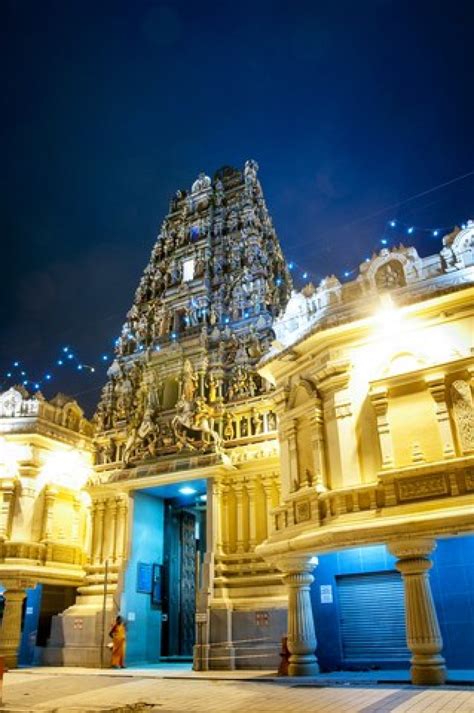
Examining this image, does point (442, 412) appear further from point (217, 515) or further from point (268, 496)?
point (217, 515)

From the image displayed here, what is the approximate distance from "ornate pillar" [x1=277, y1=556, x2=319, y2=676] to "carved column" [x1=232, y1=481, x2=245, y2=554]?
Answer: 16.0ft

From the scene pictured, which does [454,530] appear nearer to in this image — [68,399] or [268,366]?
[268,366]

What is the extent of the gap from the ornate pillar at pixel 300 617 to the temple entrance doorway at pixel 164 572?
23.0ft

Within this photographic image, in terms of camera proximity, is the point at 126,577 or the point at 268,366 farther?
the point at 126,577

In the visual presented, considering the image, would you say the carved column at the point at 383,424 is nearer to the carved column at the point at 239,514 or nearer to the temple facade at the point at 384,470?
the temple facade at the point at 384,470

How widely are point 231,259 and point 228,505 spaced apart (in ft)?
44.8

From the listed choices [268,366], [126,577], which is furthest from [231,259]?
[126,577]

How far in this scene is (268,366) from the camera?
16828 millimetres

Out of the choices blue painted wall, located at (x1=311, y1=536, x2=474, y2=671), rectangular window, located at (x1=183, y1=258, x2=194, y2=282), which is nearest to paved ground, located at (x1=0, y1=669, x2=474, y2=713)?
blue painted wall, located at (x1=311, y1=536, x2=474, y2=671)

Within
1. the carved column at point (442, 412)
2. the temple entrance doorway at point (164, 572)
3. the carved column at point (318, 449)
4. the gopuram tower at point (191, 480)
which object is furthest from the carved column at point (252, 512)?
the carved column at point (442, 412)

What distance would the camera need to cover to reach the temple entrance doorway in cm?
2009

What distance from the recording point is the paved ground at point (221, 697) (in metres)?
9.11

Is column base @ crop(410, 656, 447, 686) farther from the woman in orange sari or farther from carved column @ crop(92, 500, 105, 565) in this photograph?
carved column @ crop(92, 500, 105, 565)

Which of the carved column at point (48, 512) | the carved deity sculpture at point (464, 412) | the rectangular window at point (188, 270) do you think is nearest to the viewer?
the carved deity sculpture at point (464, 412)
